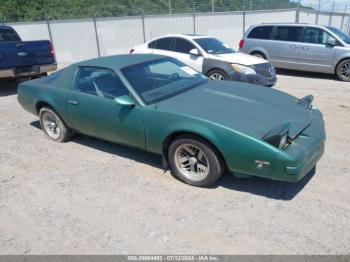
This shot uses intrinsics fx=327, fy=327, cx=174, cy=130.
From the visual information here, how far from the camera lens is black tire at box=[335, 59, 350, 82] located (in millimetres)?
9398

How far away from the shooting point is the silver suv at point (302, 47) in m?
9.52

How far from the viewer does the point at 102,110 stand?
177 inches

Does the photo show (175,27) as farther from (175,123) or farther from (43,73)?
(175,123)

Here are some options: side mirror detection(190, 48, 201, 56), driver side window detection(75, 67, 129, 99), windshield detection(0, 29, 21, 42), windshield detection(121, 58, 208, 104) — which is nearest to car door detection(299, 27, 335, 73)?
side mirror detection(190, 48, 201, 56)

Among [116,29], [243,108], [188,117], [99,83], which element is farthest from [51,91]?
[116,29]

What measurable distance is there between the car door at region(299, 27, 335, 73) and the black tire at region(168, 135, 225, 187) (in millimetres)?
7565

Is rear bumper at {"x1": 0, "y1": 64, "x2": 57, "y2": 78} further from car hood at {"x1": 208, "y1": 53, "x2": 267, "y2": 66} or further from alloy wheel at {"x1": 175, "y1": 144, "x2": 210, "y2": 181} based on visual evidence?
alloy wheel at {"x1": 175, "y1": 144, "x2": 210, "y2": 181}

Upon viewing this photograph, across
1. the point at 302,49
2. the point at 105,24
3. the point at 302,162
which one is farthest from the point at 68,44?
the point at 302,162

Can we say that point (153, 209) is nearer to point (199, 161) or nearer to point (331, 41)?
point (199, 161)

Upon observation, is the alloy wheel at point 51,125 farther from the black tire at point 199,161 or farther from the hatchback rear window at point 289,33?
the hatchback rear window at point 289,33

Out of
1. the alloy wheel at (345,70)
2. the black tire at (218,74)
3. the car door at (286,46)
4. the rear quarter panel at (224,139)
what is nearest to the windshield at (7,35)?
the black tire at (218,74)

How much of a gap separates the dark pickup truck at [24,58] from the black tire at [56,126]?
3.74 meters

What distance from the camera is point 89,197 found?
3.96 meters

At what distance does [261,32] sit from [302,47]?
5.28 feet
